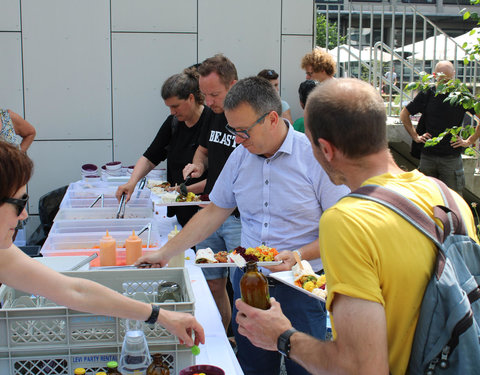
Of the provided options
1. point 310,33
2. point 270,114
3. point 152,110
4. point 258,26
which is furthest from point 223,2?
point 270,114

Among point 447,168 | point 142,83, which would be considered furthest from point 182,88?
point 447,168

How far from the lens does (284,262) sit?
2523 mm

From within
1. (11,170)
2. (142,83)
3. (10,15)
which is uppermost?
(10,15)

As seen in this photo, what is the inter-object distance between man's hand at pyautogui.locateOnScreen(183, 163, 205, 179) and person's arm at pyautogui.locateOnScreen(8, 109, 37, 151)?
2249 millimetres

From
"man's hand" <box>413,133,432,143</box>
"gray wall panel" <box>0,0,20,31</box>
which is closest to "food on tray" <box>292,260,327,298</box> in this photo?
"gray wall panel" <box>0,0,20,31</box>

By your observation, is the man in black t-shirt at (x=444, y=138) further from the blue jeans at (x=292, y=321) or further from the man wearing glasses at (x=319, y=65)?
the blue jeans at (x=292, y=321)

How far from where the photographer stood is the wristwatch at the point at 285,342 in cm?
148

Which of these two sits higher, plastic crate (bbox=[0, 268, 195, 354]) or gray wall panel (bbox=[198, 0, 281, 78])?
gray wall panel (bbox=[198, 0, 281, 78])

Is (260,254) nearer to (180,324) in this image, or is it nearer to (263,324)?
(180,324)

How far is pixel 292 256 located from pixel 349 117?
51.9 inches

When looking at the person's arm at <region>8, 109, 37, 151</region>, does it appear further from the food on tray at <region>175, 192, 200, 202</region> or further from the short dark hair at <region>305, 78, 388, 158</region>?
the short dark hair at <region>305, 78, 388, 158</region>

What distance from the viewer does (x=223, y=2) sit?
6.26 meters

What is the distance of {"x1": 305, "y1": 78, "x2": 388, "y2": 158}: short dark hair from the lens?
1347mm

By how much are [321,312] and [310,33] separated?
4.59 metres
